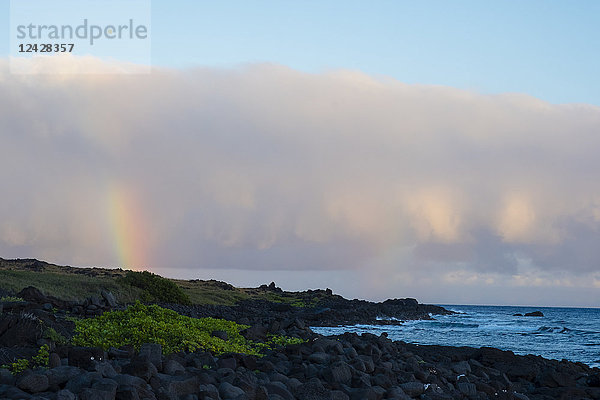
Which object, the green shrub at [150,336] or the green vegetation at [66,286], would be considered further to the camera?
the green vegetation at [66,286]

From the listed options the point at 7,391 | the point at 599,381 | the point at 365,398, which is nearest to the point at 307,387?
the point at 365,398

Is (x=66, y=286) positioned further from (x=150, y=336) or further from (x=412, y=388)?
(x=412, y=388)

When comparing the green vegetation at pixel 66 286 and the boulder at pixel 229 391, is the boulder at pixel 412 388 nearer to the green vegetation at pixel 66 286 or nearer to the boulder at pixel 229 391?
the boulder at pixel 229 391

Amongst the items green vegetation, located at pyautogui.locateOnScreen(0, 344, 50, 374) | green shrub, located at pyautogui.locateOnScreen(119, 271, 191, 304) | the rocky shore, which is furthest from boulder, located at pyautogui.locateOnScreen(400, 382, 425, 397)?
green shrub, located at pyautogui.locateOnScreen(119, 271, 191, 304)

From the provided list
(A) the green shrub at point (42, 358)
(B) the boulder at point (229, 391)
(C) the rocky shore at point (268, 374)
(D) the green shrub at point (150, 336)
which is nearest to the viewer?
(C) the rocky shore at point (268, 374)

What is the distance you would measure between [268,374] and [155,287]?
40196mm

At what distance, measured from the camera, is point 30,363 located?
571 inches

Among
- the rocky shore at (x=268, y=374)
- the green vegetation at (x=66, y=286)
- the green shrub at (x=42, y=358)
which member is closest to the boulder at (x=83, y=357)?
the rocky shore at (x=268, y=374)

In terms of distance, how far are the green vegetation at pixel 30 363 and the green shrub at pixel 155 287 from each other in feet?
119

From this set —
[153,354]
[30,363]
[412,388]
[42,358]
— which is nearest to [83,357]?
[153,354]

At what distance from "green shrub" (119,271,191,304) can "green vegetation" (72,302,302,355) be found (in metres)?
31.4

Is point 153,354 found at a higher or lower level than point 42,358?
higher

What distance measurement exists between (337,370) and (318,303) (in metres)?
74.5

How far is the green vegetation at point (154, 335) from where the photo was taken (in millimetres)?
17172
